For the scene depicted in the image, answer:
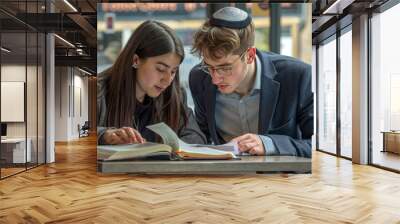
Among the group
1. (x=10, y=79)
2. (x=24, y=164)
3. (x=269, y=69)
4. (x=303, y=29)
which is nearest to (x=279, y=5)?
(x=303, y=29)

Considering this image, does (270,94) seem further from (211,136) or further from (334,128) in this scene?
(334,128)

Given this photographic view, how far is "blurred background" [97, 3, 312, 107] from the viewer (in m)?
6.64

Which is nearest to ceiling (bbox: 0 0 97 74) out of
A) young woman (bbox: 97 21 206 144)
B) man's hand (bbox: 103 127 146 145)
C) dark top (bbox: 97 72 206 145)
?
young woman (bbox: 97 21 206 144)

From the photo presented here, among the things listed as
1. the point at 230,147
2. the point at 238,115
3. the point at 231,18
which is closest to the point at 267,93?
the point at 238,115

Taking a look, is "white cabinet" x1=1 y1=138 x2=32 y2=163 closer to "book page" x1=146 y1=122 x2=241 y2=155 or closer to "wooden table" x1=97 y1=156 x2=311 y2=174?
"wooden table" x1=97 y1=156 x2=311 y2=174

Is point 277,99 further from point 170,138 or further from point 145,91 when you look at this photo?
point 145,91

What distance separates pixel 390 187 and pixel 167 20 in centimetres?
418

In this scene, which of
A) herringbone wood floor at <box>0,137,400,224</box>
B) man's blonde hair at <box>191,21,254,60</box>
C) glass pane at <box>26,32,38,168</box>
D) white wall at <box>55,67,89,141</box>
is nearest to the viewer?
herringbone wood floor at <box>0,137,400,224</box>

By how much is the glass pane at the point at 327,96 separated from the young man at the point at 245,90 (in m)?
4.07

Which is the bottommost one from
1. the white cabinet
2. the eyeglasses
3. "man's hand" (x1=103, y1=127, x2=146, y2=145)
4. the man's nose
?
the white cabinet

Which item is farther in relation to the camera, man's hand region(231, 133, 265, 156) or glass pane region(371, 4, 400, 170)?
glass pane region(371, 4, 400, 170)

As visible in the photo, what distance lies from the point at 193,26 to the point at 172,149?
2.01 metres

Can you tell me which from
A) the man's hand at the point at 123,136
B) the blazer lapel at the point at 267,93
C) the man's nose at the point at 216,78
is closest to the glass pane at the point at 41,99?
the man's hand at the point at 123,136

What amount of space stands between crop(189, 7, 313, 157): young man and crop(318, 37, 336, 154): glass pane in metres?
4.07
